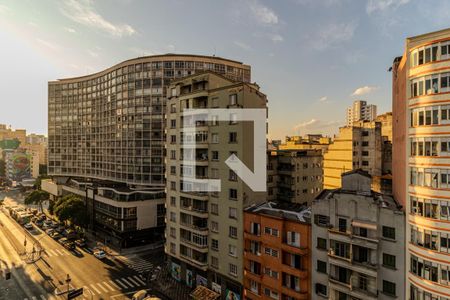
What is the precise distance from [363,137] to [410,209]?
217 feet

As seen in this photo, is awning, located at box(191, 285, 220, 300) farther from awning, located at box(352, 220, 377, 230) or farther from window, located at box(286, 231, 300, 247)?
awning, located at box(352, 220, 377, 230)

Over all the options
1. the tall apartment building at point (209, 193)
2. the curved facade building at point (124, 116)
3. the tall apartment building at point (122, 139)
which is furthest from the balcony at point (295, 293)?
A: the curved facade building at point (124, 116)

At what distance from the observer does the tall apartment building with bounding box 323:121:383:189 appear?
286 ft

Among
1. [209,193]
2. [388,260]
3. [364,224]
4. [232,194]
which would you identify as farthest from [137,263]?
[388,260]

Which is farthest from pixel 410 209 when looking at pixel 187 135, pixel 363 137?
pixel 363 137

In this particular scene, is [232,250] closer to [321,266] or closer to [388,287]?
[321,266]

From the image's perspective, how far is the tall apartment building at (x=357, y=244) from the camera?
100 feet

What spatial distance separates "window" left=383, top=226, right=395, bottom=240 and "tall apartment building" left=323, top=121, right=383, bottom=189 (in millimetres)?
58229

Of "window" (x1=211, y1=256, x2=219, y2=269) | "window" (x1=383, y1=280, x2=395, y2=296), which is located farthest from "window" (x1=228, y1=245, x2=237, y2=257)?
"window" (x1=383, y1=280, x2=395, y2=296)

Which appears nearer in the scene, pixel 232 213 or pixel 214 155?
pixel 232 213

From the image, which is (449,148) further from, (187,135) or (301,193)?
Result: (301,193)

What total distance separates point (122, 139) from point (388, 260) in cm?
9024

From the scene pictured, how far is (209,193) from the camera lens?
50.3 m

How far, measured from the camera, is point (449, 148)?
26.1 meters
